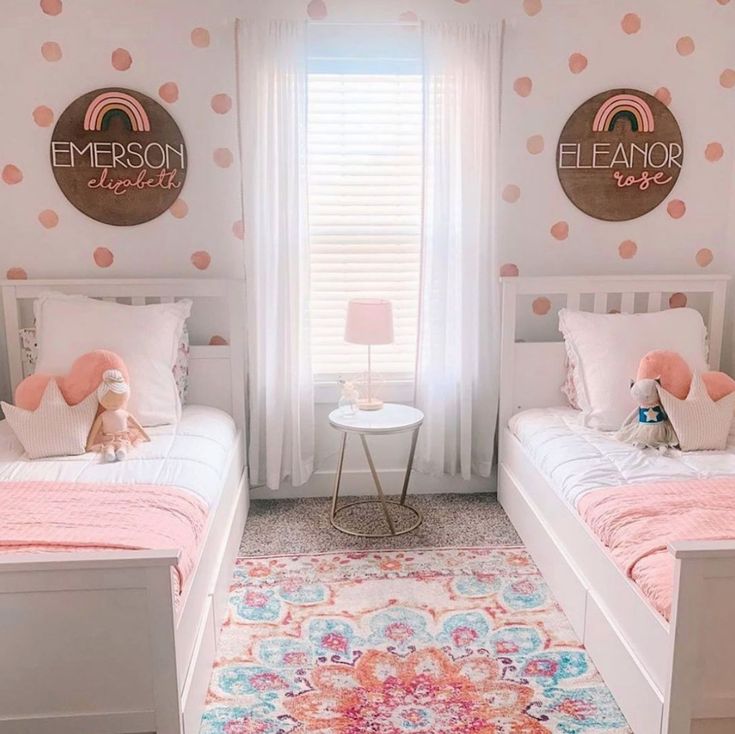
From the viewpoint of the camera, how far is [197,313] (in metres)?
3.46

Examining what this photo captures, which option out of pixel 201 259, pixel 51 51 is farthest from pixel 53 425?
pixel 51 51

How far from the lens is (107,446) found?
8.83 ft

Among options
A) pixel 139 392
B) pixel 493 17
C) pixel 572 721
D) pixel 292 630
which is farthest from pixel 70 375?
pixel 493 17

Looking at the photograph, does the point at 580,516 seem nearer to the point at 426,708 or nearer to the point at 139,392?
the point at 426,708

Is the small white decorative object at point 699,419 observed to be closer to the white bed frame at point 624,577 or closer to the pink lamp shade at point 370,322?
the white bed frame at point 624,577

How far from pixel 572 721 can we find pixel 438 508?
4.94 ft

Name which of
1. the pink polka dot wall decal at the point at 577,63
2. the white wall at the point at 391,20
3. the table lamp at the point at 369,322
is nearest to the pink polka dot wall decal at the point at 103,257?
the white wall at the point at 391,20

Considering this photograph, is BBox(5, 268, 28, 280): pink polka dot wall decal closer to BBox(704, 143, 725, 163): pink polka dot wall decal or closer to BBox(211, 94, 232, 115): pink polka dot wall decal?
BBox(211, 94, 232, 115): pink polka dot wall decal

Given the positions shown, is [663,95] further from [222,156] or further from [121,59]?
[121,59]

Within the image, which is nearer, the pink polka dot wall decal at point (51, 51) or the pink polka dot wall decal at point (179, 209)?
the pink polka dot wall decal at point (51, 51)

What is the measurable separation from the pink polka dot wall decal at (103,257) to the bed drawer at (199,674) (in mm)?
1681

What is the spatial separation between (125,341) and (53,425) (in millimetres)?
469

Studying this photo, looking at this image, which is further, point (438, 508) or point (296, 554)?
point (438, 508)

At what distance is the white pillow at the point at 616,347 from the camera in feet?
10.1
